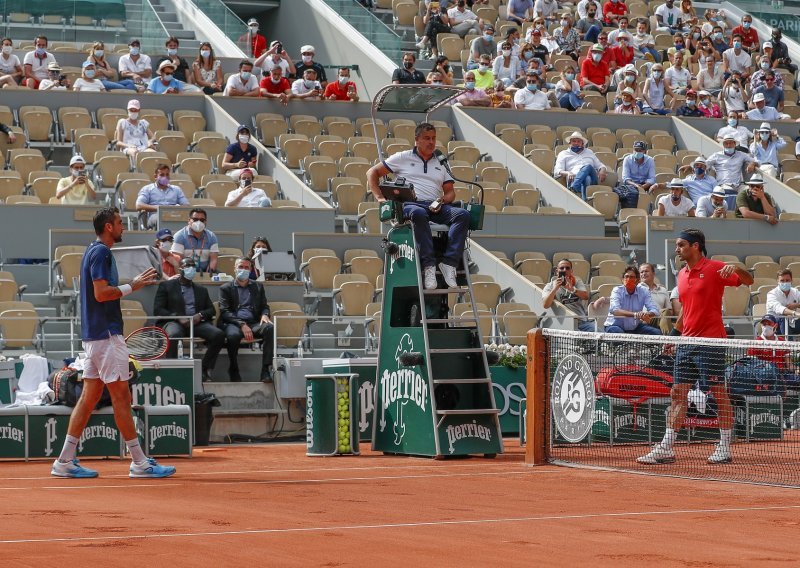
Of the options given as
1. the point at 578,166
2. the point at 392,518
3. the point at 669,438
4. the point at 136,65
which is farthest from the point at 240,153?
the point at 392,518

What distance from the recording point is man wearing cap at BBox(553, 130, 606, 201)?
23.4 meters

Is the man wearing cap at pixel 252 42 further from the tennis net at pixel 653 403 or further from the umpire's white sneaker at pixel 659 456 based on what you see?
the umpire's white sneaker at pixel 659 456

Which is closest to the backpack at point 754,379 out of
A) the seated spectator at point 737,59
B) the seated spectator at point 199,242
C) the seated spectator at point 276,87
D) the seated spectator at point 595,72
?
the seated spectator at point 199,242

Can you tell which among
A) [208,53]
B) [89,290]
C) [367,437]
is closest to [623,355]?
[367,437]

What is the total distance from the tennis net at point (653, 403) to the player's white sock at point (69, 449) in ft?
12.5

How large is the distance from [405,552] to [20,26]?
76.0 ft

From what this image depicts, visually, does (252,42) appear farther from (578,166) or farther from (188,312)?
(188,312)

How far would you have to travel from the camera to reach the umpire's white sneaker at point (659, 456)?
38.4 feet

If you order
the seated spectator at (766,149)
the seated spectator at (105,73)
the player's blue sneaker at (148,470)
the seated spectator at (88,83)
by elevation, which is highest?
the seated spectator at (105,73)

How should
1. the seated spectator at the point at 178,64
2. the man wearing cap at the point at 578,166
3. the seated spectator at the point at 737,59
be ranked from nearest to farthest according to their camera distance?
the man wearing cap at the point at 578,166
the seated spectator at the point at 178,64
the seated spectator at the point at 737,59

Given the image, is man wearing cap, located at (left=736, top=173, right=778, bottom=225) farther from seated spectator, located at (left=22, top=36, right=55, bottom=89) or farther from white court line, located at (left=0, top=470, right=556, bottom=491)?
white court line, located at (left=0, top=470, right=556, bottom=491)

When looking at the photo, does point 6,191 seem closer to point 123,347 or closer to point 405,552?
point 123,347

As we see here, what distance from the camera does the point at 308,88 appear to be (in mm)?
24797

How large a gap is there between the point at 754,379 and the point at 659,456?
65.4 inches
